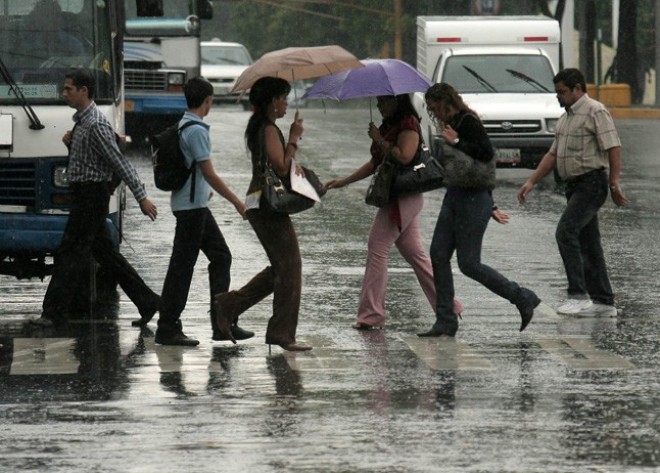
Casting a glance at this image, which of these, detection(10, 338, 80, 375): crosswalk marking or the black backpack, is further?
the black backpack

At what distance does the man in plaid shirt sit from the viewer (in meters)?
11.3

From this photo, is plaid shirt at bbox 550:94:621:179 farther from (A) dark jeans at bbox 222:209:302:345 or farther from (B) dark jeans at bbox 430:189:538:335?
(A) dark jeans at bbox 222:209:302:345

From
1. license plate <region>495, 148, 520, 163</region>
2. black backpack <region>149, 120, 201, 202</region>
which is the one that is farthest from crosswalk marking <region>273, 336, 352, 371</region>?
license plate <region>495, 148, 520, 163</region>

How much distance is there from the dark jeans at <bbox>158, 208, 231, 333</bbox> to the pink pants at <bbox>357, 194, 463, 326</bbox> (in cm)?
94

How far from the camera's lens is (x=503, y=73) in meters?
25.5

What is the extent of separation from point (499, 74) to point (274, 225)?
15.4 metres

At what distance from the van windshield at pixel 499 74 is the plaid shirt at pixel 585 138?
1290 centimetres

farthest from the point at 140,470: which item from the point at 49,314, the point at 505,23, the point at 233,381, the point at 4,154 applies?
the point at 505,23

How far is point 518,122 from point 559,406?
1541 cm

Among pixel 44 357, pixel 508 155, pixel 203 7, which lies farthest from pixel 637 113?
pixel 44 357

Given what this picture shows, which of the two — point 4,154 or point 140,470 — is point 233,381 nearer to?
point 140,470

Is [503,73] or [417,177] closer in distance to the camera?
[417,177]

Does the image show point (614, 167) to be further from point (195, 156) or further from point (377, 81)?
point (195, 156)

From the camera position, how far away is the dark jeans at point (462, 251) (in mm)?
11195
